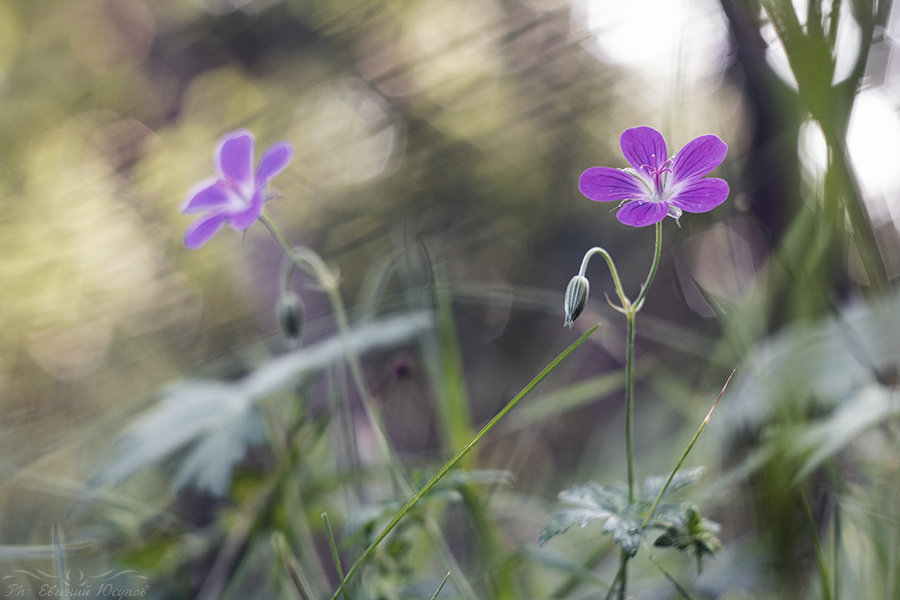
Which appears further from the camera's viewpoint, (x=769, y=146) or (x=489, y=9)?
(x=489, y=9)

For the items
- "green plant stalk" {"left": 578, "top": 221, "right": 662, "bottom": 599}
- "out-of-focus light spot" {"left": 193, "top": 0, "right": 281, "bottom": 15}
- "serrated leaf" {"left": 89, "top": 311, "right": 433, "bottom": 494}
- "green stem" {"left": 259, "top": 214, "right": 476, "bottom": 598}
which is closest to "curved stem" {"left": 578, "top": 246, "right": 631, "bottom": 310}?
"green plant stalk" {"left": 578, "top": 221, "right": 662, "bottom": 599}

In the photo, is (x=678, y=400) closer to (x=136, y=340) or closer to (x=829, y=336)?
(x=829, y=336)

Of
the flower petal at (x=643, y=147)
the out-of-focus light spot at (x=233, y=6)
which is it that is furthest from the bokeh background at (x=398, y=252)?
the flower petal at (x=643, y=147)

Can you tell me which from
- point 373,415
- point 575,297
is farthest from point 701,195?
point 373,415

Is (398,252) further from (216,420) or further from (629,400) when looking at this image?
(629,400)

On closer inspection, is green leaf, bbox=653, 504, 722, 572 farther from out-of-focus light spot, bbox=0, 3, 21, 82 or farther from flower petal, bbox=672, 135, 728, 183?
out-of-focus light spot, bbox=0, 3, 21, 82

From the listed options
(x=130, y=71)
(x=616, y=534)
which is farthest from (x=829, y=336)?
(x=130, y=71)
